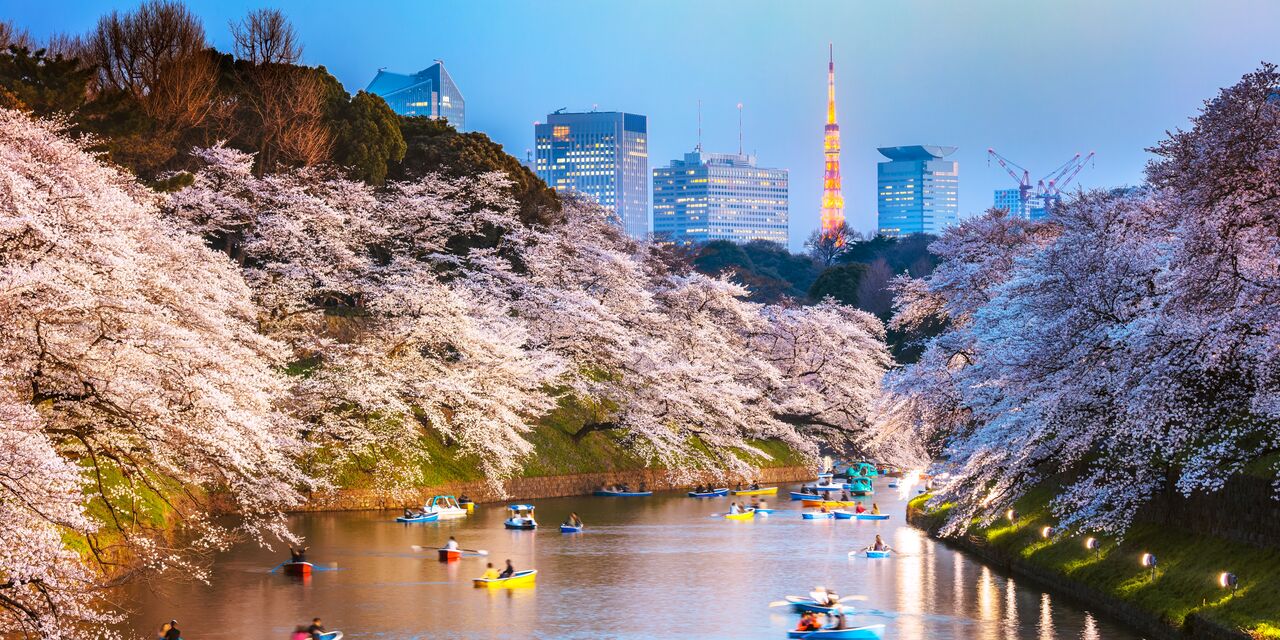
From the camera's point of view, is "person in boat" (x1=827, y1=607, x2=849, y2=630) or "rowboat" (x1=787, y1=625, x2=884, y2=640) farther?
"person in boat" (x1=827, y1=607, x2=849, y2=630)

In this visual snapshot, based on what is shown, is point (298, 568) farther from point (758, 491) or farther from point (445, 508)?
point (758, 491)

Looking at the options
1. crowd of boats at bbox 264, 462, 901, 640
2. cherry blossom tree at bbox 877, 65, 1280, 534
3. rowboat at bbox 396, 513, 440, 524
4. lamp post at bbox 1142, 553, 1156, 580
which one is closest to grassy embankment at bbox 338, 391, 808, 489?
crowd of boats at bbox 264, 462, 901, 640

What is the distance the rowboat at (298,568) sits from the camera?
41.2 metres

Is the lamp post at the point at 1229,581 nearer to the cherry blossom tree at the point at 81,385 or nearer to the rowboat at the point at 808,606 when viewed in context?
the rowboat at the point at 808,606

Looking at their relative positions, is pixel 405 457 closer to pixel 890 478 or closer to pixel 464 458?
pixel 464 458

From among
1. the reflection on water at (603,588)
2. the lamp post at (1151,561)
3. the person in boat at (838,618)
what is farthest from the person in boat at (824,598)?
the lamp post at (1151,561)

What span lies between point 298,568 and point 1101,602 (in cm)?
2365

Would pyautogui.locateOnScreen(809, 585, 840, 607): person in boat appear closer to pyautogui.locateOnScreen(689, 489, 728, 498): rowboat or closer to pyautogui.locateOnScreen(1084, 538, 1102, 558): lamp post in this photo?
pyautogui.locateOnScreen(1084, 538, 1102, 558): lamp post

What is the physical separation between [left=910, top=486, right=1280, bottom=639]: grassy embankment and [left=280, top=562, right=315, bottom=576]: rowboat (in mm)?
22367

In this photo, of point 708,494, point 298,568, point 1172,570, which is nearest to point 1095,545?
point 1172,570

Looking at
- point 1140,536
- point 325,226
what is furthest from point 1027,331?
point 325,226

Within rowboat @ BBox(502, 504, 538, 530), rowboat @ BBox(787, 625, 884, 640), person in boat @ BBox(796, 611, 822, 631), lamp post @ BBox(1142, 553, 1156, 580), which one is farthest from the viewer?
rowboat @ BBox(502, 504, 538, 530)

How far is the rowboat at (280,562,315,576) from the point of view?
135ft

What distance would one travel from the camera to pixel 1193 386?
93.1 feet
